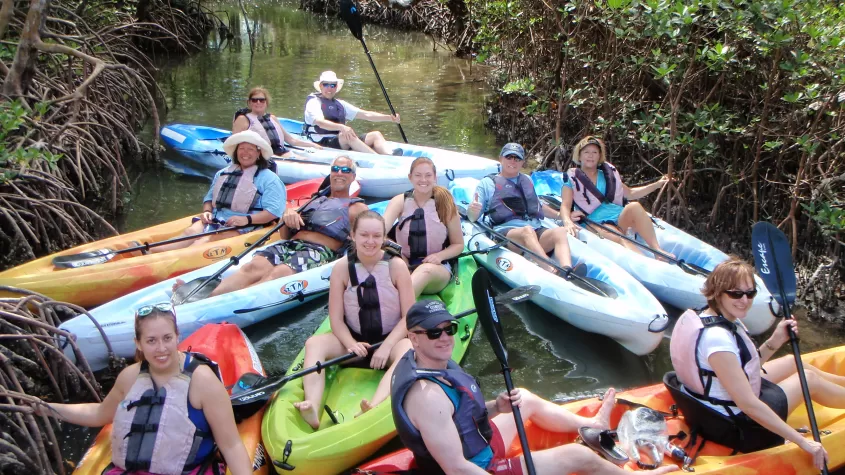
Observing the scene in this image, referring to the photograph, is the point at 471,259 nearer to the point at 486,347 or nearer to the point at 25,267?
the point at 486,347

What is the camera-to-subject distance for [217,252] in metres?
5.48

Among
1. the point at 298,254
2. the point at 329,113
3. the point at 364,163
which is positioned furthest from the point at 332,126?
the point at 298,254

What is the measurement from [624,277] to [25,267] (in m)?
4.05

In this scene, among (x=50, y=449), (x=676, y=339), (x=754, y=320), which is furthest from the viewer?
(x=754, y=320)

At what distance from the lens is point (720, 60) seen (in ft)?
18.0

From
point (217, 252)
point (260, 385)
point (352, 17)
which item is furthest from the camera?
point (352, 17)

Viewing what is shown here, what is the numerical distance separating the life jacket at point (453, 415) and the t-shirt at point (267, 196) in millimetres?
3142

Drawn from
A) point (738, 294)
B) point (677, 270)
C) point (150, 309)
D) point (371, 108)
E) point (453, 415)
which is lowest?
point (371, 108)

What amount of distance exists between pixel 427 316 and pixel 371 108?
929cm

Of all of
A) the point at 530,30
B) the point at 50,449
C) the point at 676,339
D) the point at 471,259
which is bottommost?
the point at 50,449

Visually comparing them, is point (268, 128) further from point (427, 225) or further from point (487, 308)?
point (487, 308)

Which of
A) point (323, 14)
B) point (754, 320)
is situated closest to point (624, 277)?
point (754, 320)

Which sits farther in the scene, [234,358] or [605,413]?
[234,358]

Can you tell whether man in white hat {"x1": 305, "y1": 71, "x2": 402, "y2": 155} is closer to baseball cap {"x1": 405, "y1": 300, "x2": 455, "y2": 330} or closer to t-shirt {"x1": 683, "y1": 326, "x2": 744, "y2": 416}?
t-shirt {"x1": 683, "y1": 326, "x2": 744, "y2": 416}
